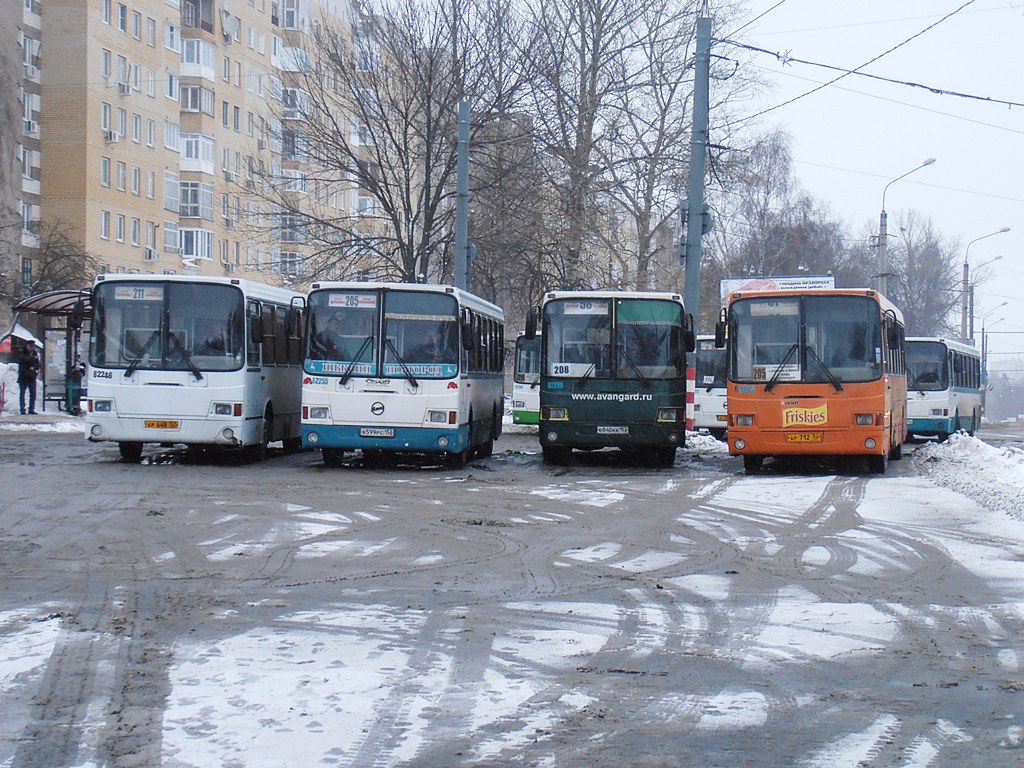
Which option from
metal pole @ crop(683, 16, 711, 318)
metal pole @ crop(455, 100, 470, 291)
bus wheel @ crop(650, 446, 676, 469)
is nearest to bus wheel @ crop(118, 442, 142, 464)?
bus wheel @ crop(650, 446, 676, 469)

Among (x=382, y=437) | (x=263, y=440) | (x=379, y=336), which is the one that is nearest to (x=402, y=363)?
(x=379, y=336)

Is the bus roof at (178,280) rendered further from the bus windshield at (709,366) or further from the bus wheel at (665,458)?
the bus windshield at (709,366)

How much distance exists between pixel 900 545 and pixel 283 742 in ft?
26.2

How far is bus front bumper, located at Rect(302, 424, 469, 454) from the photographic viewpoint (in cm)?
2019

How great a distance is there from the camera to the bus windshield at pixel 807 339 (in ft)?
68.5

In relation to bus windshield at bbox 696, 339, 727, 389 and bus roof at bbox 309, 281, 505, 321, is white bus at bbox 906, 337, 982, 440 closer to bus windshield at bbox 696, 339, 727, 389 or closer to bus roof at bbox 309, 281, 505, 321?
bus windshield at bbox 696, 339, 727, 389

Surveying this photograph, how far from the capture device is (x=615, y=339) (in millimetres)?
22375

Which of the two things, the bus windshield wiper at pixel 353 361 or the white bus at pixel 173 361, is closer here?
the bus windshield wiper at pixel 353 361

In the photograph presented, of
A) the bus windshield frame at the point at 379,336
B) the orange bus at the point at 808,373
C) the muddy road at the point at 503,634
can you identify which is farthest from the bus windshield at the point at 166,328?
the orange bus at the point at 808,373

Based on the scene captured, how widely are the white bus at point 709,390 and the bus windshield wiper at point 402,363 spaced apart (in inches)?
590

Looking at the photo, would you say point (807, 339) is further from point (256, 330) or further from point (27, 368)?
point (27, 368)

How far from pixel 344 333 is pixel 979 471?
30.4 feet

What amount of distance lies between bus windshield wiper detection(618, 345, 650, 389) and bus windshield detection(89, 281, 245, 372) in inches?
231

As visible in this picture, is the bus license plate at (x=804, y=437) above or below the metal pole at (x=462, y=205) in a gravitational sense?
below
